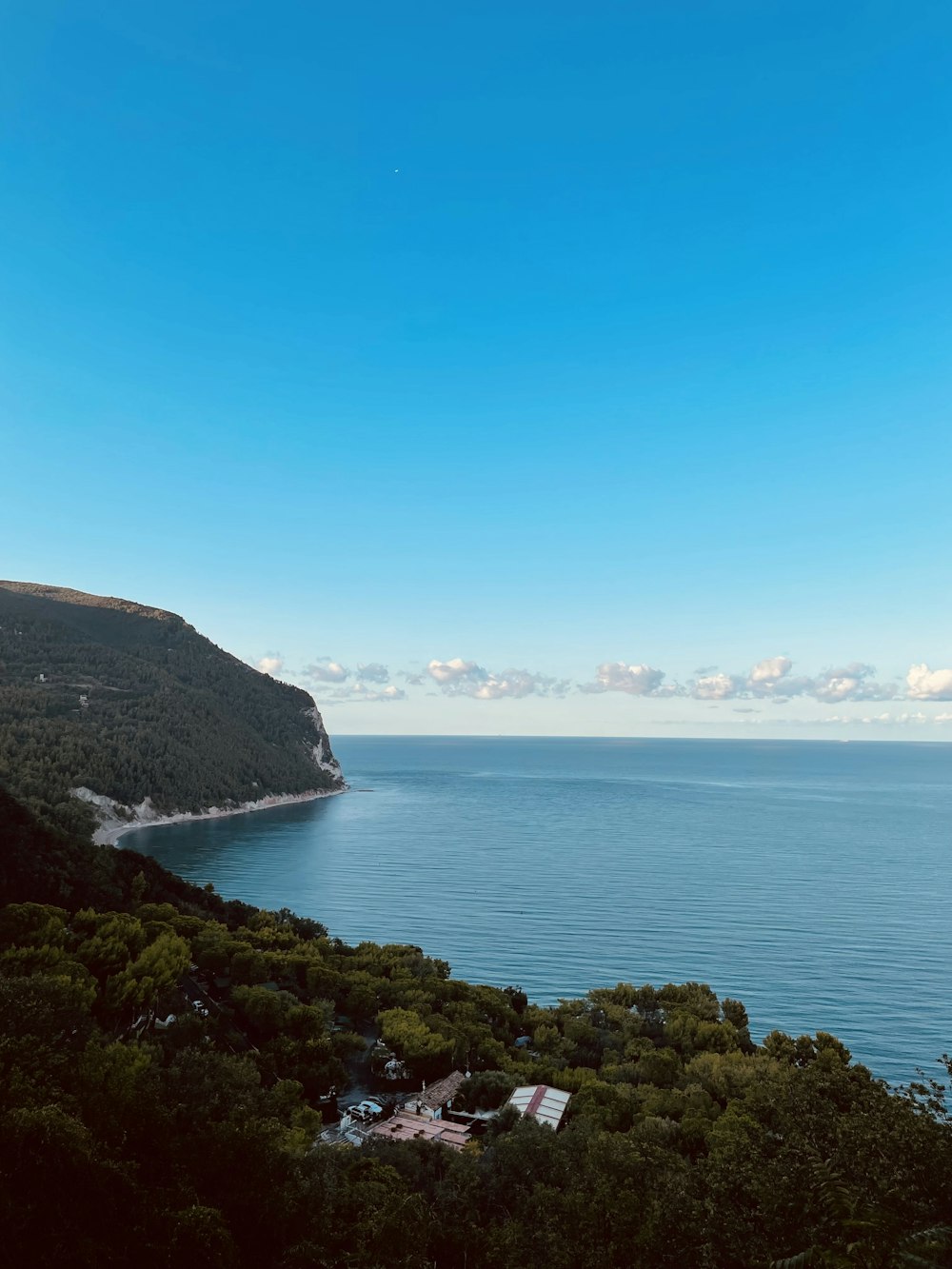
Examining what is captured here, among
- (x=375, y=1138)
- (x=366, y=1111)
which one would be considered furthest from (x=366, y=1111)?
(x=375, y=1138)

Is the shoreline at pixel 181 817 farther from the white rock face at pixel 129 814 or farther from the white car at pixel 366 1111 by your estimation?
the white car at pixel 366 1111

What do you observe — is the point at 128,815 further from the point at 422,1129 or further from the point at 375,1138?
the point at 375,1138

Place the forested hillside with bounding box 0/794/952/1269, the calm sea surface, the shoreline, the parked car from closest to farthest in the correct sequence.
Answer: the forested hillside with bounding box 0/794/952/1269
the parked car
the calm sea surface
the shoreline

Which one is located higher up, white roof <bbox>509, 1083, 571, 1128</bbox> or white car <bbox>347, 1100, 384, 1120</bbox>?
white roof <bbox>509, 1083, 571, 1128</bbox>

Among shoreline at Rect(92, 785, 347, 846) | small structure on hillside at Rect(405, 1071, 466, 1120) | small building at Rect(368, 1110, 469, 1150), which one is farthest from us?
shoreline at Rect(92, 785, 347, 846)

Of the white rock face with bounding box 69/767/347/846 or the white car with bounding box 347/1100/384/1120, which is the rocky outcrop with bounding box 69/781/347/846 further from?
the white car with bounding box 347/1100/384/1120

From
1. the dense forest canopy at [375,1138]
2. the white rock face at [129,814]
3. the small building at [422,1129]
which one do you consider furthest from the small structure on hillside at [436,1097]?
the white rock face at [129,814]

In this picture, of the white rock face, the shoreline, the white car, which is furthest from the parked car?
the white rock face
